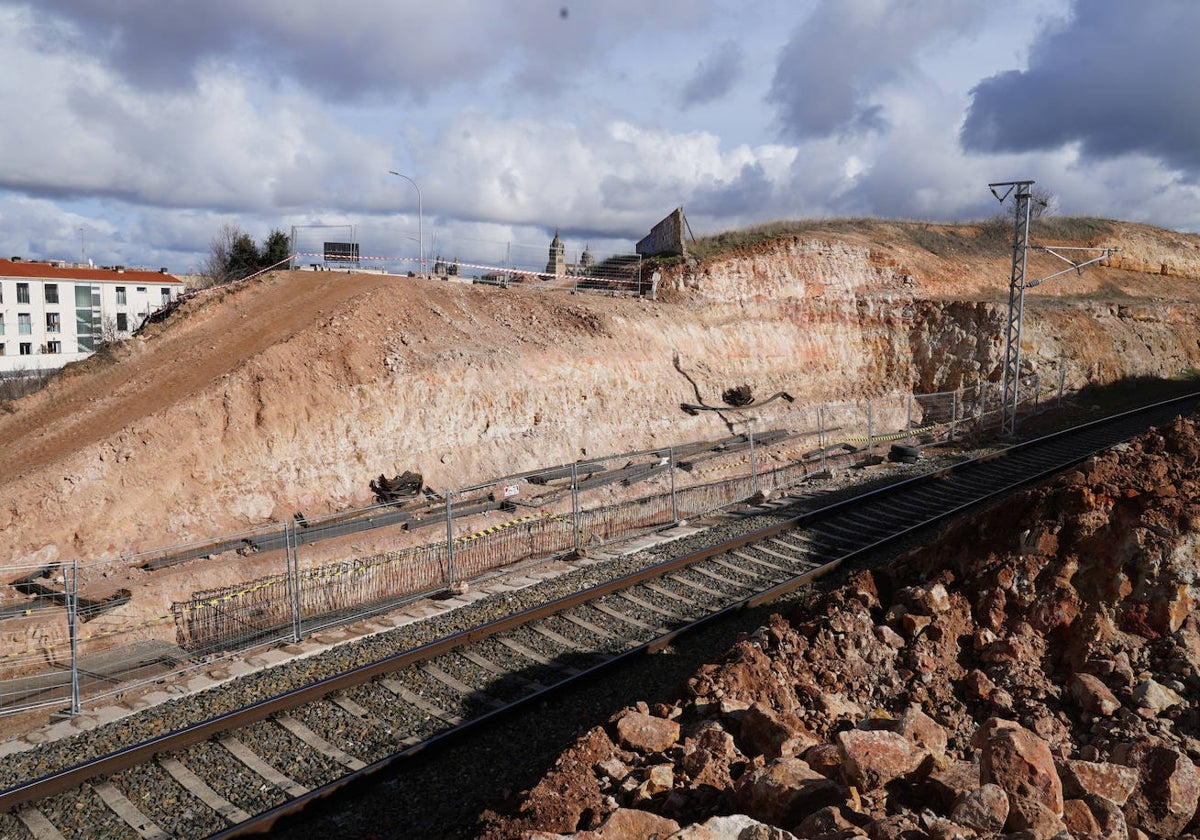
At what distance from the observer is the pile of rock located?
4875mm

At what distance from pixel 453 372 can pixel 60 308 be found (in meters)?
47.1

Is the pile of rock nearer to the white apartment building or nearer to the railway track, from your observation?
the railway track

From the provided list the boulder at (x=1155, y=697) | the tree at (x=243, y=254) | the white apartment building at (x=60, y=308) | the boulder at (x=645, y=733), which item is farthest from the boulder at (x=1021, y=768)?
the white apartment building at (x=60, y=308)

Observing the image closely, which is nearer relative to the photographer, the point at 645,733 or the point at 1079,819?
the point at 1079,819

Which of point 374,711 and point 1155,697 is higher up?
point 1155,697

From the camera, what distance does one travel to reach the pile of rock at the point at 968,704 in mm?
4875

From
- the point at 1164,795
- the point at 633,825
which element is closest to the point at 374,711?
the point at 633,825

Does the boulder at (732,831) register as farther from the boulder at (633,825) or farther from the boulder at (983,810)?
the boulder at (983,810)

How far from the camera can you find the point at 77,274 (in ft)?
186

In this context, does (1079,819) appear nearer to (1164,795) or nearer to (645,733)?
(1164,795)

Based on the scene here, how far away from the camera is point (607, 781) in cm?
560

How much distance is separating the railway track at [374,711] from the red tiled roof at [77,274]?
57070 mm

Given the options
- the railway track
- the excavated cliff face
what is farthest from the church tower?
the railway track

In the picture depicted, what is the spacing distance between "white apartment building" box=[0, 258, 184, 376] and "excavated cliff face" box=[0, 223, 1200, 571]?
3350cm
